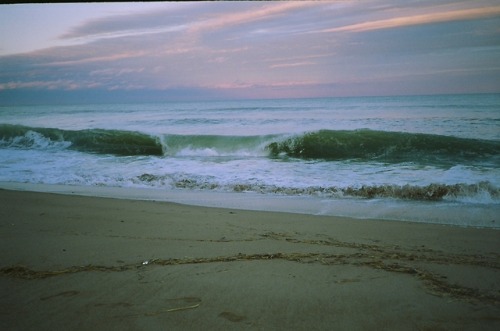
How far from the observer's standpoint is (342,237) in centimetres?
404

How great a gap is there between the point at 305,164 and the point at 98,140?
11179 mm

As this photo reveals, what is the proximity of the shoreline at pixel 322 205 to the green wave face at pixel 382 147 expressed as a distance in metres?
5.21

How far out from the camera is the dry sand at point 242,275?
222 cm

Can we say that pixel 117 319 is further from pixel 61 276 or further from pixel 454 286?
pixel 454 286

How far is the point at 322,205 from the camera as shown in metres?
6.18

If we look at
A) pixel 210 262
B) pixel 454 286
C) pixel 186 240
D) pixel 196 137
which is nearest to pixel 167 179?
pixel 186 240

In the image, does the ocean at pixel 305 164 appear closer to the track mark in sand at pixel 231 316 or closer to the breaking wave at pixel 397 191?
the breaking wave at pixel 397 191

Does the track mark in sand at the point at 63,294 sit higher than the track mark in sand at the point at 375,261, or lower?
higher

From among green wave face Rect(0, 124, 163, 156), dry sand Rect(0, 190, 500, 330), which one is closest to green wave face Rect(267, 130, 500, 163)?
green wave face Rect(0, 124, 163, 156)

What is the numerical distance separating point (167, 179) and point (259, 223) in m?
4.38

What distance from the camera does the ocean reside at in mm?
6402

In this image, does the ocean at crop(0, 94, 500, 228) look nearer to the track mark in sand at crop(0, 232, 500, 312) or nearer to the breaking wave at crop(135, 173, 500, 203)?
the breaking wave at crop(135, 173, 500, 203)

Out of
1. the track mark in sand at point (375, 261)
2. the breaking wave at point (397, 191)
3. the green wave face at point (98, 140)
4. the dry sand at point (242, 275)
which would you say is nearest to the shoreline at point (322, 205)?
the breaking wave at point (397, 191)

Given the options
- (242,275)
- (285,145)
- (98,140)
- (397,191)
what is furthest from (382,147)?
(98,140)
